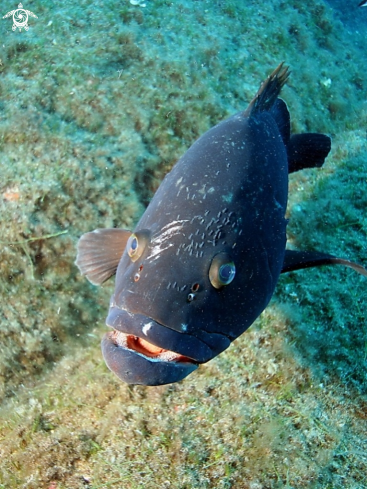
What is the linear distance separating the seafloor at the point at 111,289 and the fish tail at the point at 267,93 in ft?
5.38

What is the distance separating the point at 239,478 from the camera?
2957 mm

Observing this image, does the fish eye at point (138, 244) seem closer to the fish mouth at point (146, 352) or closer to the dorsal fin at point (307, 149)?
the fish mouth at point (146, 352)

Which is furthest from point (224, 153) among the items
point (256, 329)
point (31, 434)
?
point (31, 434)

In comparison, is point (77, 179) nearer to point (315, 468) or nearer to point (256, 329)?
point (256, 329)

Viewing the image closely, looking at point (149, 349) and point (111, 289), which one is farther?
point (111, 289)

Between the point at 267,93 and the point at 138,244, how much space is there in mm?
1980

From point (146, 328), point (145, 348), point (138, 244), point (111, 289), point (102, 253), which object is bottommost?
point (111, 289)

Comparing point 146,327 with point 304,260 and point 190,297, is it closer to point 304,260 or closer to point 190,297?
point 190,297

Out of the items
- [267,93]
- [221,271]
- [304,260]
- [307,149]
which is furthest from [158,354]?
[307,149]

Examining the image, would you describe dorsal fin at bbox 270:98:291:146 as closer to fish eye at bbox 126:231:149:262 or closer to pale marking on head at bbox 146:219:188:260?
pale marking on head at bbox 146:219:188:260

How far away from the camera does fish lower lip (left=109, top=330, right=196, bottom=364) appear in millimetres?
2229

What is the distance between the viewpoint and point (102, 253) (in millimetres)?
3297

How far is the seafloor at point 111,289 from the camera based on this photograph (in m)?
3.12

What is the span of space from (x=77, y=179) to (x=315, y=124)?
165 inches
